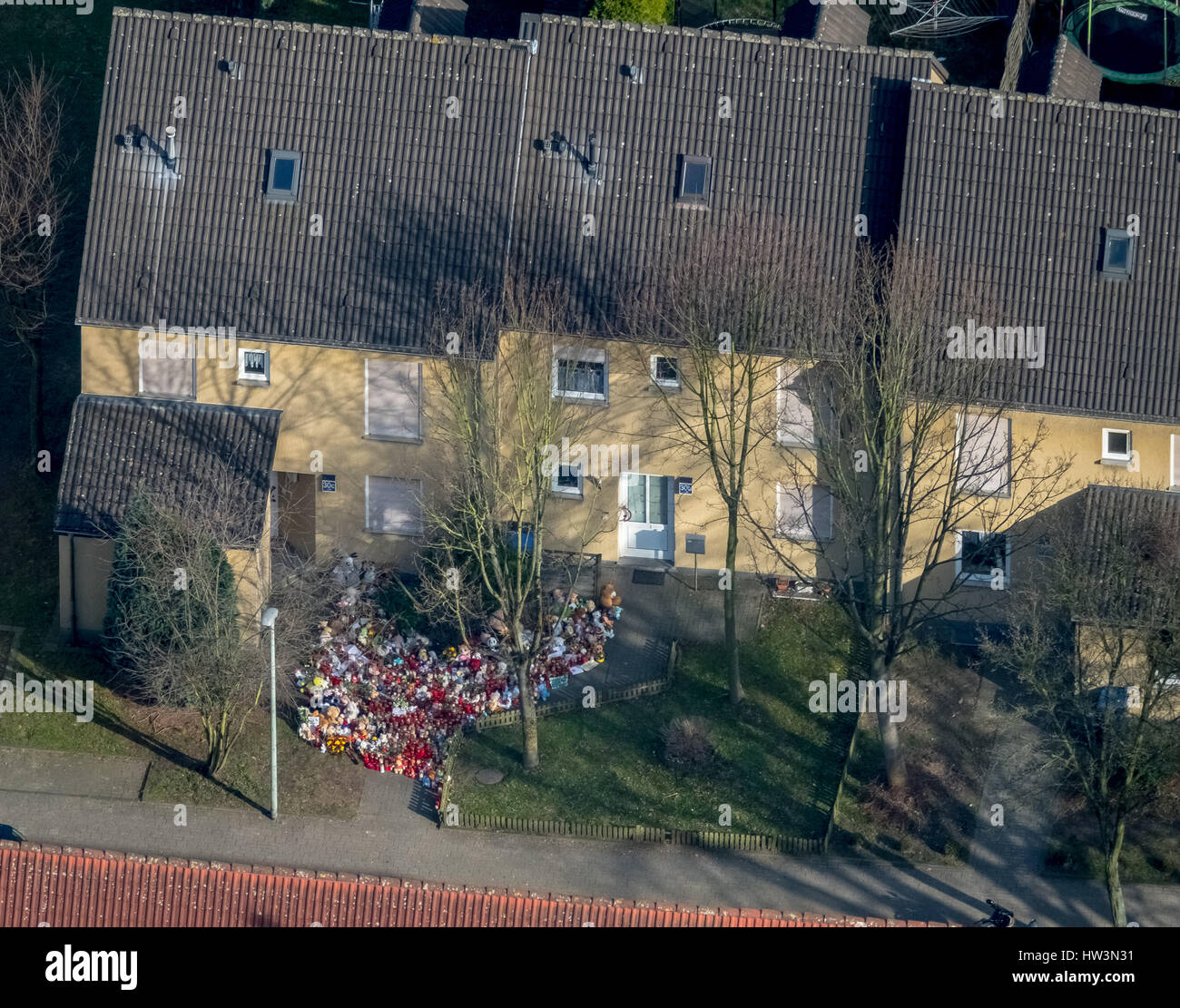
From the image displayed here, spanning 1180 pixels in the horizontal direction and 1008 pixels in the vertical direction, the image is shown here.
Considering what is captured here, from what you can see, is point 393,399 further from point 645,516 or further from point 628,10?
point 628,10

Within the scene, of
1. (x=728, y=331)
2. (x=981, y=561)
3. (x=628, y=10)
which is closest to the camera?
(x=728, y=331)

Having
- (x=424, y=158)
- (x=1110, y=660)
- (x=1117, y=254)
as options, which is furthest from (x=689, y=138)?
(x=1110, y=660)

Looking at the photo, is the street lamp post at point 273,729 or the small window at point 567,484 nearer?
the street lamp post at point 273,729

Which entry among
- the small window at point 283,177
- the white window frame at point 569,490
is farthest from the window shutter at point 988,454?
the small window at point 283,177

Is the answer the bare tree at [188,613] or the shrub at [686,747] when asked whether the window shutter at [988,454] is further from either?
the bare tree at [188,613]

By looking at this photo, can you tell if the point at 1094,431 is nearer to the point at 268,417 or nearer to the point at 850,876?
the point at 850,876

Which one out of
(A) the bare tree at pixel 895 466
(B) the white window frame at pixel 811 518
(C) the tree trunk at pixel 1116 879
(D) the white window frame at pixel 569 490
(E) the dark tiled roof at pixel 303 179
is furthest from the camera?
(D) the white window frame at pixel 569 490

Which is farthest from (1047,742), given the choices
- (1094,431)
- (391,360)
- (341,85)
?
(341,85)
